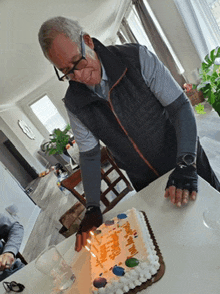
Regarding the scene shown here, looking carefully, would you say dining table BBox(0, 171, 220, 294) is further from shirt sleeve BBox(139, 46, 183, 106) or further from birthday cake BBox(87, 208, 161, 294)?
shirt sleeve BBox(139, 46, 183, 106)

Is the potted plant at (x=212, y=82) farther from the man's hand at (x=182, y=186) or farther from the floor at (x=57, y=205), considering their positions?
the man's hand at (x=182, y=186)

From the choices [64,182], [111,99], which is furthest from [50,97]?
[111,99]

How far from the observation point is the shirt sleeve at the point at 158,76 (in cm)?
90

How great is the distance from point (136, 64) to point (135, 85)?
0.29ft

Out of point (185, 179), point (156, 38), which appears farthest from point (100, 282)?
point (156, 38)

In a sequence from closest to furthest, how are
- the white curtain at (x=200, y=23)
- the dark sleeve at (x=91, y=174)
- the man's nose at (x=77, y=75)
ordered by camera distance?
the man's nose at (x=77, y=75), the dark sleeve at (x=91, y=174), the white curtain at (x=200, y=23)

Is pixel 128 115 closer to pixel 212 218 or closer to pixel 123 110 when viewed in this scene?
pixel 123 110

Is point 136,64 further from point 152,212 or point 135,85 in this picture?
point 152,212

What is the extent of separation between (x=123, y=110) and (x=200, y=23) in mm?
3409

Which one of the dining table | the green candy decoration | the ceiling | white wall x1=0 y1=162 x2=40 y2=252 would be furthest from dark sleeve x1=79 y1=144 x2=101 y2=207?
white wall x1=0 y1=162 x2=40 y2=252

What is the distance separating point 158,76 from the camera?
91cm

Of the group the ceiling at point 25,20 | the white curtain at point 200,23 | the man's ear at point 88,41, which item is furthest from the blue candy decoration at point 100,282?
the white curtain at point 200,23

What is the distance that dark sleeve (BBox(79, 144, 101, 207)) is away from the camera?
1040 millimetres

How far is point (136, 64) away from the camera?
907 mm
